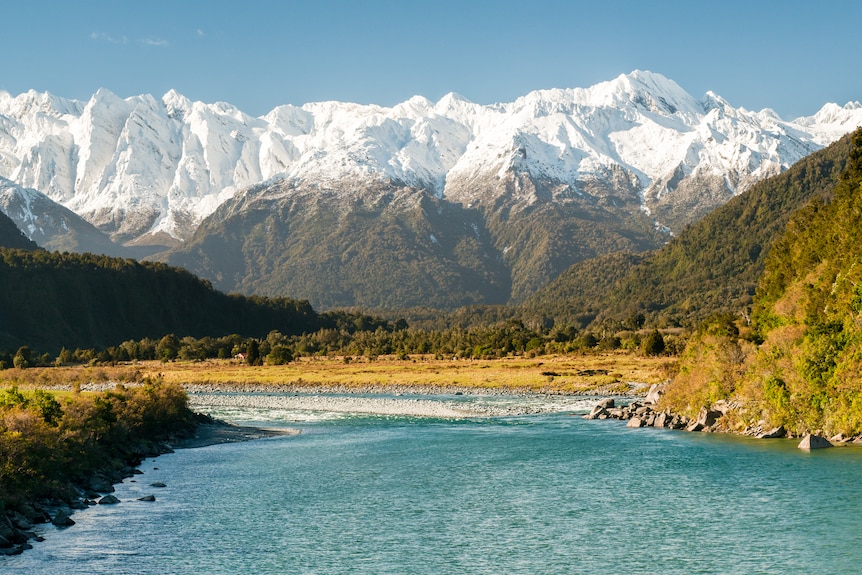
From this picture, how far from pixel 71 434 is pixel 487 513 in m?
25.6

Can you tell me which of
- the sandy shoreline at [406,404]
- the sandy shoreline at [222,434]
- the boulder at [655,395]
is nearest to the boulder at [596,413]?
the boulder at [655,395]

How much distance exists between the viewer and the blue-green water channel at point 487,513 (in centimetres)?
3788

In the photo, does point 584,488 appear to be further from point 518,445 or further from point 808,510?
point 518,445

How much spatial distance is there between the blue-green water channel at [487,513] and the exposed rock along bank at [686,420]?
86.8 inches

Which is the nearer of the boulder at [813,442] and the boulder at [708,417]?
the boulder at [813,442]

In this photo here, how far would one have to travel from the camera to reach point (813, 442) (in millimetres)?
61219

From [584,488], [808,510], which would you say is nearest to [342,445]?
[584,488]

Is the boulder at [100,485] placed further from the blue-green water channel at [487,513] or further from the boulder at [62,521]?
the boulder at [62,521]

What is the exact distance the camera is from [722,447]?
65250 millimetres

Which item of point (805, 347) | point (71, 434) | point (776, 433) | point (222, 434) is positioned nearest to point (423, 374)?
point (222, 434)

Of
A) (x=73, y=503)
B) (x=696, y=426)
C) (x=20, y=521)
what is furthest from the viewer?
(x=696, y=426)

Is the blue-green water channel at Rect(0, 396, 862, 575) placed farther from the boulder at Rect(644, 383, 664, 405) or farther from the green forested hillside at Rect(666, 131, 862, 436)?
the boulder at Rect(644, 383, 664, 405)

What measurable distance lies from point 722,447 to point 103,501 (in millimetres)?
40581

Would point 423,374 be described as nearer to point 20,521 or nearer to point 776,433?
point 776,433
